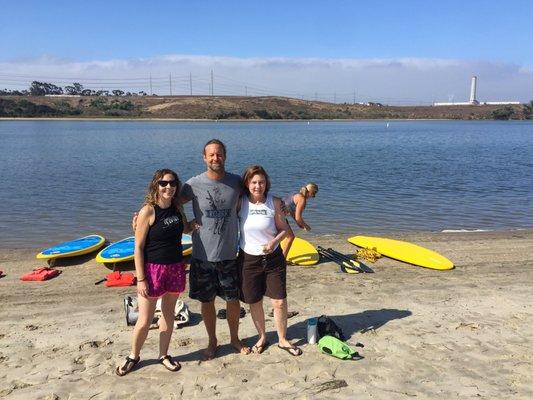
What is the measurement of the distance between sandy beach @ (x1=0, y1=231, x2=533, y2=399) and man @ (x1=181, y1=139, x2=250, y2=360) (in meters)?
0.87

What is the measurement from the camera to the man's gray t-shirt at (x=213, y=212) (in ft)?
14.0

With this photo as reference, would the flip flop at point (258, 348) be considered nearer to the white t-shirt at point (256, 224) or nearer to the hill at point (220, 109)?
the white t-shirt at point (256, 224)

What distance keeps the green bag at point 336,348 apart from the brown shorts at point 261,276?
80 centimetres

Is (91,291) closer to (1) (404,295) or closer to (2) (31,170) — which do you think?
(1) (404,295)

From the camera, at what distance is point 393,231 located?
12469mm

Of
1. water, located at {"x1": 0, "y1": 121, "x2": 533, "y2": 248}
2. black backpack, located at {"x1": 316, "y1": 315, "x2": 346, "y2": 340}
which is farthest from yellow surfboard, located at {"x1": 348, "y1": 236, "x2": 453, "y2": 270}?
black backpack, located at {"x1": 316, "y1": 315, "x2": 346, "y2": 340}

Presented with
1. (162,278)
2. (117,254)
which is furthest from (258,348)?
(117,254)

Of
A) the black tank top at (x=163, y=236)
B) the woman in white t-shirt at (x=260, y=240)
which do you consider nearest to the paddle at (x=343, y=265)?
the woman in white t-shirt at (x=260, y=240)

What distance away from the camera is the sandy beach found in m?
4.20

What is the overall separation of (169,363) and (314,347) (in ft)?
5.09

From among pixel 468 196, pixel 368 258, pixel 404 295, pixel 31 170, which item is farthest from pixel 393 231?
pixel 31 170

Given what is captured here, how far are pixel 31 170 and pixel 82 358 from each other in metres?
22.7

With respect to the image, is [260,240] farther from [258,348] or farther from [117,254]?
[117,254]

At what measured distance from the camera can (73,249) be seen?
28.5 ft
